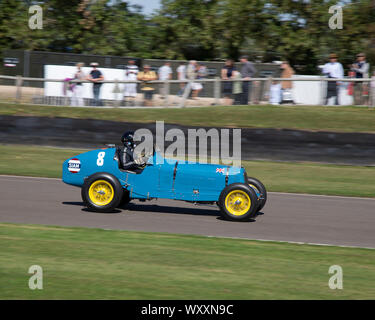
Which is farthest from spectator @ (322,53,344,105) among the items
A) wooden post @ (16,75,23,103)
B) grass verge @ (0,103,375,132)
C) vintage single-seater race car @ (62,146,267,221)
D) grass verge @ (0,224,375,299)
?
grass verge @ (0,224,375,299)

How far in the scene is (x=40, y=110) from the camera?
59.2ft

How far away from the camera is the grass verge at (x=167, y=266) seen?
551 cm

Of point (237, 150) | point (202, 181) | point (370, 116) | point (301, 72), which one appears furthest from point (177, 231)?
point (301, 72)

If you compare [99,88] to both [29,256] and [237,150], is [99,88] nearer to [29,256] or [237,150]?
[237,150]

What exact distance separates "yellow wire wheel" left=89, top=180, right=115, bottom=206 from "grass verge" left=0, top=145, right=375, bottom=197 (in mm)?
3928

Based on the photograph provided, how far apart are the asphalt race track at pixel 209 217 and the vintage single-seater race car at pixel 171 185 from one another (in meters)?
0.26

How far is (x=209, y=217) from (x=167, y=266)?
10.6 feet

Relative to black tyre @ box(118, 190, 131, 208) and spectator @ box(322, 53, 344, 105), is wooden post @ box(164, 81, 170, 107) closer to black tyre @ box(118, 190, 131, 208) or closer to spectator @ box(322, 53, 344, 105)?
spectator @ box(322, 53, 344, 105)

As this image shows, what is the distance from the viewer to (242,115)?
16.8 meters

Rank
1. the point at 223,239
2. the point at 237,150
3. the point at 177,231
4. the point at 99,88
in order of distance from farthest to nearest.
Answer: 1. the point at 99,88
2. the point at 237,150
3. the point at 177,231
4. the point at 223,239

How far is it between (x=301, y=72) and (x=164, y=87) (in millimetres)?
12246

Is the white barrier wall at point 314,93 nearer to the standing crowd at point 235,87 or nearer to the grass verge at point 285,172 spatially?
the standing crowd at point 235,87

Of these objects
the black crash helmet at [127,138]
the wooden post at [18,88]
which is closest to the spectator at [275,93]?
the wooden post at [18,88]

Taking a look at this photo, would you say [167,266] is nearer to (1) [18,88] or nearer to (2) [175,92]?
(2) [175,92]
